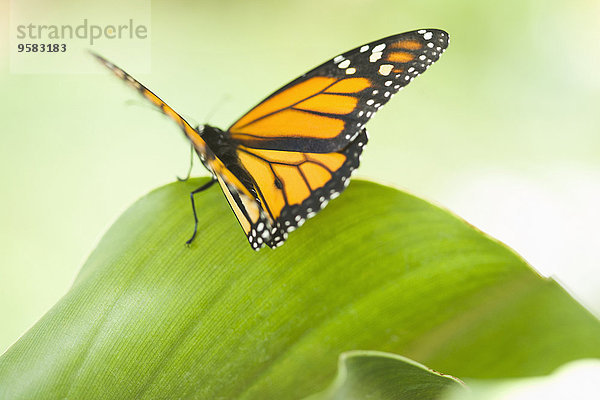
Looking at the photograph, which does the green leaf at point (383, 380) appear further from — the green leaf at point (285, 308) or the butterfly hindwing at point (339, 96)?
the butterfly hindwing at point (339, 96)

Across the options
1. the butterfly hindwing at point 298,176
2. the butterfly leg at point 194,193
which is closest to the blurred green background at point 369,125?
the butterfly hindwing at point 298,176

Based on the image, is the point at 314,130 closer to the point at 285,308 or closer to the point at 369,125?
the point at 285,308

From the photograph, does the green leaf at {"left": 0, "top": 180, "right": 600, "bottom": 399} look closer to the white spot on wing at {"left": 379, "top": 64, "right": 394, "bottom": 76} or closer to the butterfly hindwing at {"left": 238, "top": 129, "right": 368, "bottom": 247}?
the butterfly hindwing at {"left": 238, "top": 129, "right": 368, "bottom": 247}

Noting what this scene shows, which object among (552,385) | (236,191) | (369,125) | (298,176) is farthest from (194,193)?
(369,125)

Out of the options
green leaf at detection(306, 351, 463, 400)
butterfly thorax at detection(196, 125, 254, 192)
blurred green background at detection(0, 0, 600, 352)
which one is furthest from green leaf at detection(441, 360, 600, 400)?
blurred green background at detection(0, 0, 600, 352)

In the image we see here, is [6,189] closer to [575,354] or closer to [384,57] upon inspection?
[384,57]

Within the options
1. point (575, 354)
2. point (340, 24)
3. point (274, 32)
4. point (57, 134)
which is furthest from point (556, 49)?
point (57, 134)
